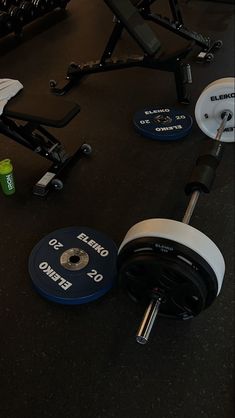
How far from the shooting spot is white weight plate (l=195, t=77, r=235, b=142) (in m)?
1.69

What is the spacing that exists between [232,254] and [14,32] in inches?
99.8

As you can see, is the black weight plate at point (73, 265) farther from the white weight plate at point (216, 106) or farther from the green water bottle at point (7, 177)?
the white weight plate at point (216, 106)

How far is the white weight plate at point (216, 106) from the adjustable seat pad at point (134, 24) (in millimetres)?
511

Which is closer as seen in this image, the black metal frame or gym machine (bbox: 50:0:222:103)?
the black metal frame

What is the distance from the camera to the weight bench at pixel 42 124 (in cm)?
147

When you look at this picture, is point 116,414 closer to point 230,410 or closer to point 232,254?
point 230,410

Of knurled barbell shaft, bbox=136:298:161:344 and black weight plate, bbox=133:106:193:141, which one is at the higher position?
knurled barbell shaft, bbox=136:298:161:344

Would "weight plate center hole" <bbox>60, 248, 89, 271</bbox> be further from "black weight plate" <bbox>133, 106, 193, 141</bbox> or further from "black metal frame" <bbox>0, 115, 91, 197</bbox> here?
"black weight plate" <bbox>133, 106, 193, 141</bbox>

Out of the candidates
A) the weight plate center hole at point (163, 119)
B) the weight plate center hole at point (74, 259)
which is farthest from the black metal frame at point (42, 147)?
the weight plate center hole at point (163, 119)

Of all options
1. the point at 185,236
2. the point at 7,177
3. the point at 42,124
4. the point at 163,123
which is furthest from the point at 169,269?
the point at 163,123

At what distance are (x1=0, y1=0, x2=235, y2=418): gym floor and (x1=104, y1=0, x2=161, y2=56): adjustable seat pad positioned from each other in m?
0.34

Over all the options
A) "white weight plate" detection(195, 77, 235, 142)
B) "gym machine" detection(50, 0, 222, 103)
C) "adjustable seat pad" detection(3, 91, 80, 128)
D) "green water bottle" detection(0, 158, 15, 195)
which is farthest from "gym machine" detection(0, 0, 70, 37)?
"white weight plate" detection(195, 77, 235, 142)

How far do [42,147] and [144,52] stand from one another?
2.87ft

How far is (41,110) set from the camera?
4.95 feet
